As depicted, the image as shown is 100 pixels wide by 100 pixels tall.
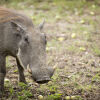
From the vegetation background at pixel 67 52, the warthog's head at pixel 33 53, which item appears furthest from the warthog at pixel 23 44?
the vegetation background at pixel 67 52

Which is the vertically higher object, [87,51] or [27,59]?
[27,59]

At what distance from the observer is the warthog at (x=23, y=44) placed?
3.06 meters

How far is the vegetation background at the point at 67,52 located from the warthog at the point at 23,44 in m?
0.31

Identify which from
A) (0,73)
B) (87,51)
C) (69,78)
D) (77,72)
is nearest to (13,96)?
(0,73)

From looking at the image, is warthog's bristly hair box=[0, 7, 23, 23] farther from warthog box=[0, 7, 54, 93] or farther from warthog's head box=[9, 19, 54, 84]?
warthog's head box=[9, 19, 54, 84]

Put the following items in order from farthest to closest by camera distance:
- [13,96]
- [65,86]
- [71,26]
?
[71,26], [65,86], [13,96]

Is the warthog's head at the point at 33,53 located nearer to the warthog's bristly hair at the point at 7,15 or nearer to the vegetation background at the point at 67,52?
the warthog's bristly hair at the point at 7,15

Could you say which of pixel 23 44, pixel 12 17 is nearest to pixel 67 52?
pixel 12 17

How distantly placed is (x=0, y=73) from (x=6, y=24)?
72 centimetres

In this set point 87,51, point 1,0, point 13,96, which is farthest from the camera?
point 1,0

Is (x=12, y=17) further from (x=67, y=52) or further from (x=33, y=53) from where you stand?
(x=67, y=52)

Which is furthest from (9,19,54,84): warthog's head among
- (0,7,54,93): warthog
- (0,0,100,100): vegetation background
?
(0,0,100,100): vegetation background

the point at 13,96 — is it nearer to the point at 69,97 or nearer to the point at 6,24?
the point at 69,97

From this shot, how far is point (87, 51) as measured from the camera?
5.39m
